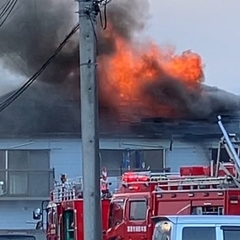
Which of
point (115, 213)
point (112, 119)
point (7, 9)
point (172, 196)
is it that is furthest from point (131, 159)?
point (172, 196)

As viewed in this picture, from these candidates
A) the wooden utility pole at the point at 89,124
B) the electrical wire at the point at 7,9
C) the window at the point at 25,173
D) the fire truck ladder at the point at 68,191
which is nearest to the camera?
Answer: the wooden utility pole at the point at 89,124

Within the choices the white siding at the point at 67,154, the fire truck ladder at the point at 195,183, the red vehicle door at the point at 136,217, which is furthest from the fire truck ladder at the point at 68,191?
the white siding at the point at 67,154

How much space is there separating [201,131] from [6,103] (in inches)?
276

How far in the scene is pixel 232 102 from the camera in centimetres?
3416

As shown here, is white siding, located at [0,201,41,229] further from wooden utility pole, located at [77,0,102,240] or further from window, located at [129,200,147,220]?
wooden utility pole, located at [77,0,102,240]

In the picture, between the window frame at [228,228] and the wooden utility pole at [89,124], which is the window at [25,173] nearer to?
the wooden utility pole at [89,124]

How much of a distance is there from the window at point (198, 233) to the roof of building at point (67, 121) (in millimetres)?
21792

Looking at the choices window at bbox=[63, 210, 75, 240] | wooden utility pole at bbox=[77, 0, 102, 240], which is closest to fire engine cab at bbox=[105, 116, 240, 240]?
window at bbox=[63, 210, 75, 240]

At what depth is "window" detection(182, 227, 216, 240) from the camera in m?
11.2

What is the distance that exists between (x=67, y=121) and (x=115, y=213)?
14.1m

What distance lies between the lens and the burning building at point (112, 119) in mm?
32406

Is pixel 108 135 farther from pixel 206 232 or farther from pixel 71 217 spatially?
pixel 206 232

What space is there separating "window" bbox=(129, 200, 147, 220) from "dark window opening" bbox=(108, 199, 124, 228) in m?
0.42

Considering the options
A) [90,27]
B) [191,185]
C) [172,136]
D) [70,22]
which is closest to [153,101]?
[172,136]
